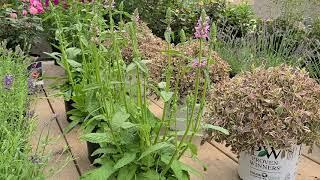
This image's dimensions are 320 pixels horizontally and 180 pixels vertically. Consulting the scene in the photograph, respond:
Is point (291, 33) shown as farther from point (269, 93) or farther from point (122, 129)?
point (122, 129)

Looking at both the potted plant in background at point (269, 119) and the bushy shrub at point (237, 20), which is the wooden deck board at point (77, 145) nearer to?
the potted plant in background at point (269, 119)

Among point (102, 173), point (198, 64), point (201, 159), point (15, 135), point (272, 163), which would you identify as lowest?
point (201, 159)

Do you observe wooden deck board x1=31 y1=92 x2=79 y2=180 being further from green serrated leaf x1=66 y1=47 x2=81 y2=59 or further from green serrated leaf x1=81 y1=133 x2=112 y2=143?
green serrated leaf x1=66 y1=47 x2=81 y2=59

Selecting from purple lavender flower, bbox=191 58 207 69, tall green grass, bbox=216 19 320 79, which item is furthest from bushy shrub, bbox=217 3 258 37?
purple lavender flower, bbox=191 58 207 69

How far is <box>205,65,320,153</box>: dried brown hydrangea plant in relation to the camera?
215 cm

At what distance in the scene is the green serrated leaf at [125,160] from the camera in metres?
1.90

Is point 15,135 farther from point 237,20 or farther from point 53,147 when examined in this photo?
point 237,20

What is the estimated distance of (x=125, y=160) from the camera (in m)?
1.92

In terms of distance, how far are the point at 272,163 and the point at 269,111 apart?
27 centimetres

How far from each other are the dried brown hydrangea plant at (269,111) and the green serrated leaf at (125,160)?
21.1 inches

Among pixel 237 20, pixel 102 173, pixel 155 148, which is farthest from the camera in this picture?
pixel 237 20

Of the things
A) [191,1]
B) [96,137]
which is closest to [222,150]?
[96,137]

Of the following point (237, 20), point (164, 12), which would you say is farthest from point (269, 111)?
point (237, 20)

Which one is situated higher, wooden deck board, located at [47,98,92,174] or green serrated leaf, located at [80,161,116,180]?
green serrated leaf, located at [80,161,116,180]
